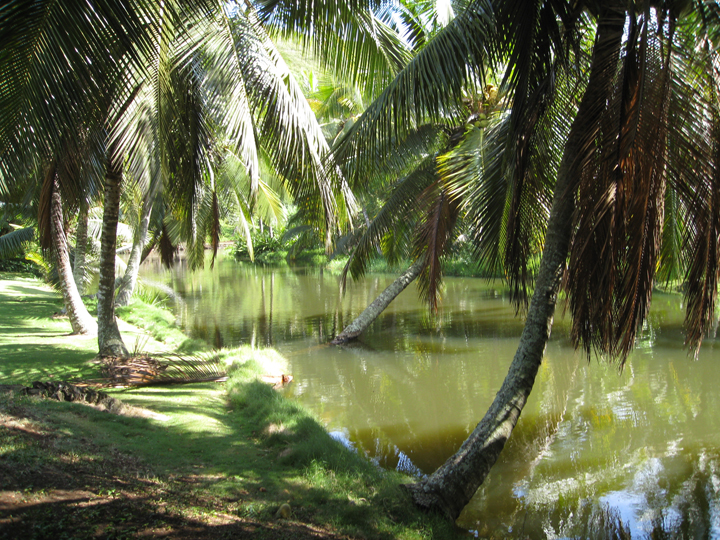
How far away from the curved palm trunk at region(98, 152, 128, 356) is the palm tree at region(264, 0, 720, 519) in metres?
4.39

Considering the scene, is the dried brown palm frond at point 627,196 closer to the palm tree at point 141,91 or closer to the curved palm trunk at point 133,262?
the palm tree at point 141,91

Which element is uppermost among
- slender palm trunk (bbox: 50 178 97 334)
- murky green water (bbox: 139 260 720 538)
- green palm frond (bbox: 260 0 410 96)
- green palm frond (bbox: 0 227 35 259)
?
green palm frond (bbox: 260 0 410 96)

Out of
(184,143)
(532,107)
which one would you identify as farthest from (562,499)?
(184,143)

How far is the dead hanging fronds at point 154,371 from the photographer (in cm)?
711

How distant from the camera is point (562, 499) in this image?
5238mm

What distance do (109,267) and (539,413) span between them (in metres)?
7.04

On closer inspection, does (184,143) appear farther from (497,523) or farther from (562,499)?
(562,499)

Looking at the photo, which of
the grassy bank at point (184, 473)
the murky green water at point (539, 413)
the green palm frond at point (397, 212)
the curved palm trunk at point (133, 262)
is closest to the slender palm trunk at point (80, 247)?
the curved palm trunk at point (133, 262)

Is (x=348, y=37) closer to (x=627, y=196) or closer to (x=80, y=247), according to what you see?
(x=627, y=196)

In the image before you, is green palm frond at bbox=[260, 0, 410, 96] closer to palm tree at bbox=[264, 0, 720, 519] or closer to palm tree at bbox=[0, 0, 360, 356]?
palm tree at bbox=[264, 0, 720, 519]

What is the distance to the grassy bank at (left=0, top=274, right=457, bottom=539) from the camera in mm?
3043

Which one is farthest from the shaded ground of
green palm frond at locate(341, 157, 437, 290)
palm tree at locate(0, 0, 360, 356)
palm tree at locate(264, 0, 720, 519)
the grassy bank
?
green palm frond at locate(341, 157, 437, 290)

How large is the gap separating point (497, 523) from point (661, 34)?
4301 millimetres

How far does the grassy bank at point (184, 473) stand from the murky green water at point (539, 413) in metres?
1.21
